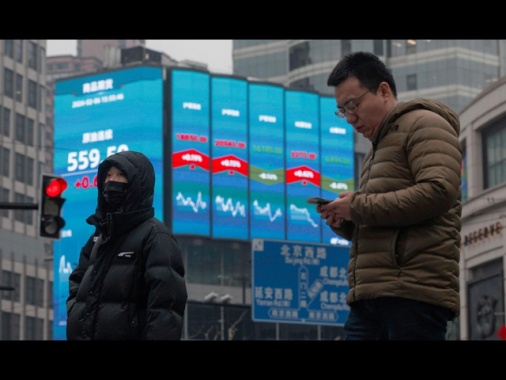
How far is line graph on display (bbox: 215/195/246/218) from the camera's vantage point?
7306 cm

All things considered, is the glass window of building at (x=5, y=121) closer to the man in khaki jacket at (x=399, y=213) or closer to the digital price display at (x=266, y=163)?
the digital price display at (x=266, y=163)

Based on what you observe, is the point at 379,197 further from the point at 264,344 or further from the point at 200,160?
the point at 200,160

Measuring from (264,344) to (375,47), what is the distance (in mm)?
86856

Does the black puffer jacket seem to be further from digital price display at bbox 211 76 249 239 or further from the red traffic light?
digital price display at bbox 211 76 249 239

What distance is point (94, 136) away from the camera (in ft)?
237

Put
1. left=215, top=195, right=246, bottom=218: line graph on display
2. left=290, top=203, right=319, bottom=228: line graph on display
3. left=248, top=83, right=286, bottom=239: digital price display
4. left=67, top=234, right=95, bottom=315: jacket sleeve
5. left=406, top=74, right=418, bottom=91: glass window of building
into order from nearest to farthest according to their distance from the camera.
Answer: left=67, top=234, right=95, bottom=315: jacket sleeve
left=215, top=195, right=246, bottom=218: line graph on display
left=248, top=83, right=286, bottom=239: digital price display
left=290, top=203, right=319, bottom=228: line graph on display
left=406, top=74, right=418, bottom=91: glass window of building

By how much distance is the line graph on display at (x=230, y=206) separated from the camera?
240 ft

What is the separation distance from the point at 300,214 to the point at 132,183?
70.4 m

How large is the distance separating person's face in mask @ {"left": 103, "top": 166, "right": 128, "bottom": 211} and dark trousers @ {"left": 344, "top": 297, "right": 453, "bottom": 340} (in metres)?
1.52

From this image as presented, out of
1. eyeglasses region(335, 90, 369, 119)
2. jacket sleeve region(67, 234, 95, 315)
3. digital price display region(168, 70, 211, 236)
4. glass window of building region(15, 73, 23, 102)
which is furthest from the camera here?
glass window of building region(15, 73, 23, 102)

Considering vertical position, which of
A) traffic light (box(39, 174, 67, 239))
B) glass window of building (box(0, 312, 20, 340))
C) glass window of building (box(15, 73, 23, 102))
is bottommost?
traffic light (box(39, 174, 67, 239))

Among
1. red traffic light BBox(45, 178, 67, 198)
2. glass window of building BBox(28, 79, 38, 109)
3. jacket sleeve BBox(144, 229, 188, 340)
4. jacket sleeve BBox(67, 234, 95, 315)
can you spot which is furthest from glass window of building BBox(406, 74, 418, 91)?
jacket sleeve BBox(144, 229, 188, 340)

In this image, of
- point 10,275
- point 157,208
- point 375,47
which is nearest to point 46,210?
point 157,208

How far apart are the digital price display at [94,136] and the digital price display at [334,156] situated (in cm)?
1087
